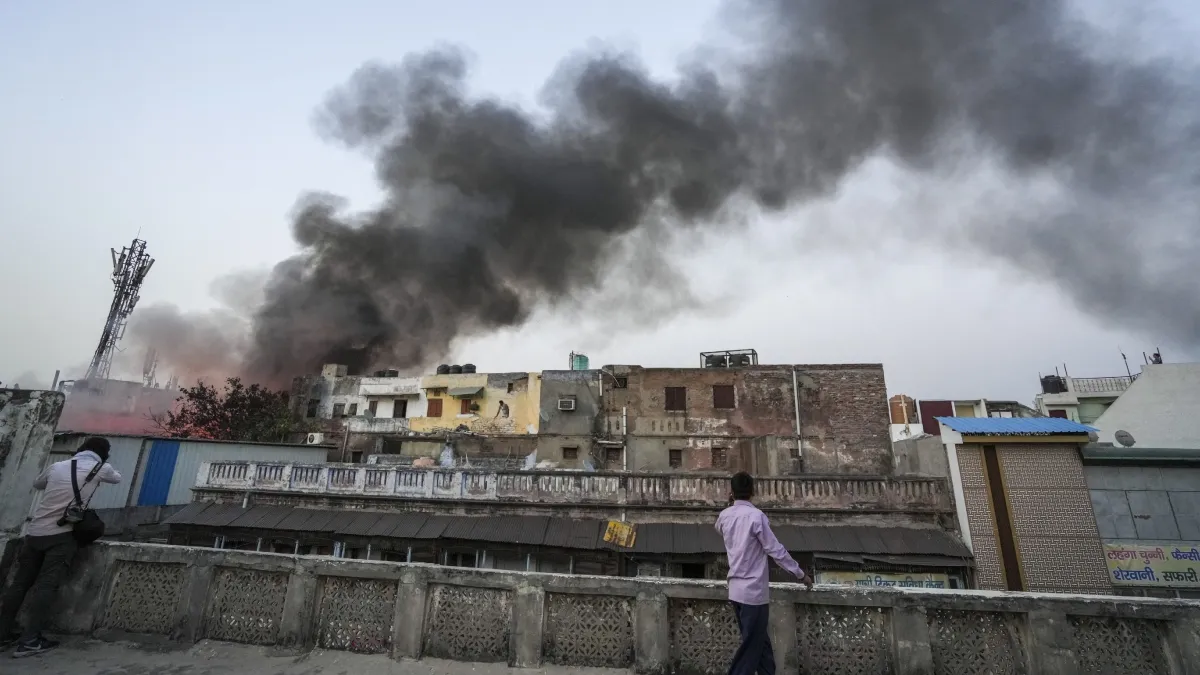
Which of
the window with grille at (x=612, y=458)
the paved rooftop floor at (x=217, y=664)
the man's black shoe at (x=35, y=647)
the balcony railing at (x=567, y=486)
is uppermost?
the window with grille at (x=612, y=458)

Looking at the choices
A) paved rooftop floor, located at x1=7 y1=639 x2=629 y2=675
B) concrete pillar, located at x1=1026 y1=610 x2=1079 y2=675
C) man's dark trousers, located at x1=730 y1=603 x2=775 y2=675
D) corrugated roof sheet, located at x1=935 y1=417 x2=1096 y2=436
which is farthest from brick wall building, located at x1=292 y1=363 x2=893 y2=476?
paved rooftop floor, located at x1=7 y1=639 x2=629 y2=675

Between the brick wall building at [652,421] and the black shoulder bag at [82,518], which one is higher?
the brick wall building at [652,421]

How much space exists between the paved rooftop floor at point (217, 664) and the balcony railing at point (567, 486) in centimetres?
1260

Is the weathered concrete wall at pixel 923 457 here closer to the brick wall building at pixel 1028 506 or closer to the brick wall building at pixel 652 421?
the brick wall building at pixel 1028 506

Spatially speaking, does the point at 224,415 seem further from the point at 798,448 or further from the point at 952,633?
the point at 952,633

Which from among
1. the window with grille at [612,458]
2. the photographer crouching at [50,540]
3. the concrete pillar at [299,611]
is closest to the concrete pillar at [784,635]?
the concrete pillar at [299,611]

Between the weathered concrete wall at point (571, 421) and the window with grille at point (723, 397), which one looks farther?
the weathered concrete wall at point (571, 421)

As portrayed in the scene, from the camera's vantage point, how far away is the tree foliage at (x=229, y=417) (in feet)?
111

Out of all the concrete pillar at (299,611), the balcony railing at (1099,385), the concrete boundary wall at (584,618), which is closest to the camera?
the concrete boundary wall at (584,618)

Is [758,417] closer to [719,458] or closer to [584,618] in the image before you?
[719,458]

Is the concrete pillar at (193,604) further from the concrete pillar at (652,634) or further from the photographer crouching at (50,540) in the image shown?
the concrete pillar at (652,634)

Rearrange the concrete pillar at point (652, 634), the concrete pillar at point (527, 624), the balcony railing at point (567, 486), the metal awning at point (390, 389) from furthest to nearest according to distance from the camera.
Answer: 1. the metal awning at point (390, 389)
2. the balcony railing at point (567, 486)
3. the concrete pillar at point (527, 624)
4. the concrete pillar at point (652, 634)

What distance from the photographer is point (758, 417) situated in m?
30.0

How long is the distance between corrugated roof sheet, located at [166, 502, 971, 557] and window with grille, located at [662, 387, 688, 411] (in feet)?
48.0
